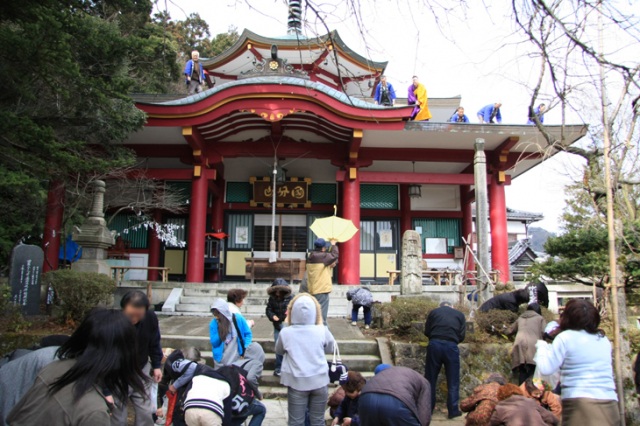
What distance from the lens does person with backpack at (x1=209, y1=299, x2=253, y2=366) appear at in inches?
179

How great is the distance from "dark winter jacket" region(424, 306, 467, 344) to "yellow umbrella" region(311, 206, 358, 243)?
19.7ft

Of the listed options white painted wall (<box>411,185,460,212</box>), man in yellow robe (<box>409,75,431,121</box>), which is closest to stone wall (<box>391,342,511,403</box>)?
man in yellow robe (<box>409,75,431,121</box>)

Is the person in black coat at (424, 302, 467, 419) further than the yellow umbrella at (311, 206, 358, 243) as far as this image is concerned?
No

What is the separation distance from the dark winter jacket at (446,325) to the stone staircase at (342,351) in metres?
1.52

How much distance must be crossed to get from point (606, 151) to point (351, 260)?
887 cm

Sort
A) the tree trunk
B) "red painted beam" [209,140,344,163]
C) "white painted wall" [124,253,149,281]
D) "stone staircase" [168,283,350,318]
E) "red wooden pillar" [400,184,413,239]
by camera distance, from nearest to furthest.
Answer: the tree trunk < "stone staircase" [168,283,350,318] < "red painted beam" [209,140,344,163] < "white painted wall" [124,253,149,281] < "red wooden pillar" [400,184,413,239]

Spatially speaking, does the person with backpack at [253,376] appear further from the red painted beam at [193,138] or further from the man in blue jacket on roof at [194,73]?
the man in blue jacket on roof at [194,73]

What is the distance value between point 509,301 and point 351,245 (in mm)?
5867

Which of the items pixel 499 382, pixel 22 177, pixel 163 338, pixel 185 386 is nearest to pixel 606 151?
pixel 499 382

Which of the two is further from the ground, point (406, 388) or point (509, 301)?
point (509, 301)

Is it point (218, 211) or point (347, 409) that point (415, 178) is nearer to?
point (218, 211)

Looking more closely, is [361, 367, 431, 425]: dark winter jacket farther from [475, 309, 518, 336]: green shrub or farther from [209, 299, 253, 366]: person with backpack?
[475, 309, 518, 336]: green shrub

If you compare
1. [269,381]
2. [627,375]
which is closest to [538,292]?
[627,375]

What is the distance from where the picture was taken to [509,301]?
7.06 meters
